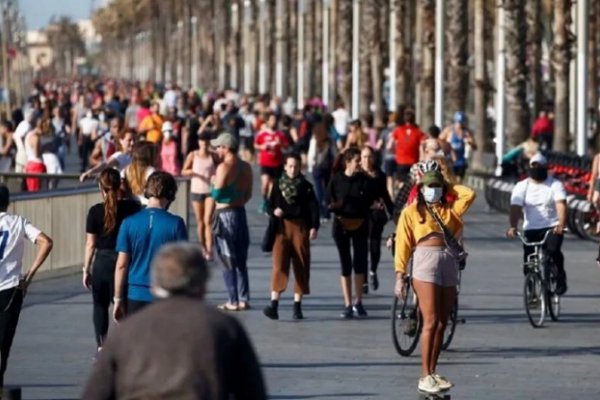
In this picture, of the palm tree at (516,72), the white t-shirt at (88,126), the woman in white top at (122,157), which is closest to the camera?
the woman in white top at (122,157)

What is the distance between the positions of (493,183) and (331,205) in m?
15.2

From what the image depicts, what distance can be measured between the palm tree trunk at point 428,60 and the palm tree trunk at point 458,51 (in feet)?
7.82

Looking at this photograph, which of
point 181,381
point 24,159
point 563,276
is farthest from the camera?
point 24,159

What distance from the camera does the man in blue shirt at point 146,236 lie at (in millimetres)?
12586

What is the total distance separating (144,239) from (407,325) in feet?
12.6

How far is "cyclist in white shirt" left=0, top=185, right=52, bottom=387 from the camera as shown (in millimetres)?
12984

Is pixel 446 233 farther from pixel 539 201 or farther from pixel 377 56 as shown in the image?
pixel 377 56

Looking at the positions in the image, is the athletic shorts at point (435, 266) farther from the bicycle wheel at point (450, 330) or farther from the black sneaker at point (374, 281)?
the black sneaker at point (374, 281)

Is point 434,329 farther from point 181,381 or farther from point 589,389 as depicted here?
point 181,381

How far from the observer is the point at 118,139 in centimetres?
2466

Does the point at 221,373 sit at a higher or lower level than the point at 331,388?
higher

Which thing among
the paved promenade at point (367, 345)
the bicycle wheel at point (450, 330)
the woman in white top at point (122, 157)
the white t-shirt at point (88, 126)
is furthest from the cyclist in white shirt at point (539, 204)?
the white t-shirt at point (88, 126)

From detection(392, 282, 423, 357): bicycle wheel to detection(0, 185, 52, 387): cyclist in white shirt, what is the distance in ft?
12.1

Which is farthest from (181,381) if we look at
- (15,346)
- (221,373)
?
(15,346)
